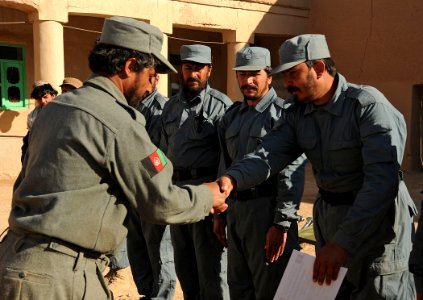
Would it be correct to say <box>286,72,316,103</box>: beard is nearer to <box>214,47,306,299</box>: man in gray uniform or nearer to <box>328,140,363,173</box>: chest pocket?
<box>328,140,363,173</box>: chest pocket

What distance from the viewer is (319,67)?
2963 millimetres

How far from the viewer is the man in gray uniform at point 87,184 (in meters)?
2.30

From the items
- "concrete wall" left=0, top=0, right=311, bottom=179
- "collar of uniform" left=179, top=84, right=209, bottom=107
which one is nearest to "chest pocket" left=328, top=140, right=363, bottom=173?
"collar of uniform" left=179, top=84, right=209, bottom=107

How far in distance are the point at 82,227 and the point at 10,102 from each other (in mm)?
10548

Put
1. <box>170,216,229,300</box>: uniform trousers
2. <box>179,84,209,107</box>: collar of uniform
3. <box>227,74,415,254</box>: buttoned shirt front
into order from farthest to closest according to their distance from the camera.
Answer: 1. <box>179,84,209,107</box>: collar of uniform
2. <box>170,216,229,300</box>: uniform trousers
3. <box>227,74,415,254</box>: buttoned shirt front

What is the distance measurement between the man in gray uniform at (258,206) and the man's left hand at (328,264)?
1.04m

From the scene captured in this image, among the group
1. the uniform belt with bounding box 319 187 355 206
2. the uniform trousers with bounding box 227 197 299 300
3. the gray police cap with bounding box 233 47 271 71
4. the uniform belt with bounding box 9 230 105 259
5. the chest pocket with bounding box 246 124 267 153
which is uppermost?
the gray police cap with bounding box 233 47 271 71

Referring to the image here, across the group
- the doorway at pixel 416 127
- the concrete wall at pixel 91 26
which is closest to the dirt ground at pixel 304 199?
the doorway at pixel 416 127

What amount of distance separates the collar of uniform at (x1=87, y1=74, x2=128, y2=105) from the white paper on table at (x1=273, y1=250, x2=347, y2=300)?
1.03 metres

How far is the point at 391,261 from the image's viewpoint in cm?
293

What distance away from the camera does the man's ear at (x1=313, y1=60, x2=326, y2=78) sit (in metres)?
2.95

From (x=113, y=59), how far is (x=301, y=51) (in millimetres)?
962

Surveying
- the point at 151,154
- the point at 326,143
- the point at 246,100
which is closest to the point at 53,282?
the point at 151,154

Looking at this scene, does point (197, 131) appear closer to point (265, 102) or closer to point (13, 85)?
point (265, 102)
